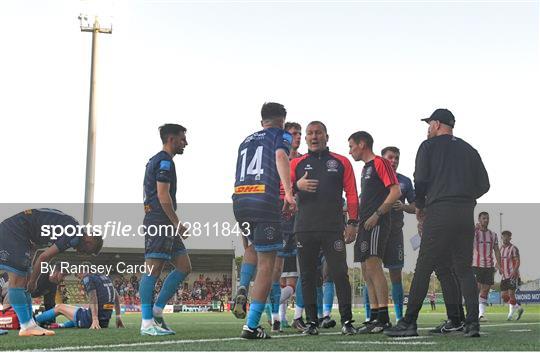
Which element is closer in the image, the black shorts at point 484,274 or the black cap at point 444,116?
the black cap at point 444,116

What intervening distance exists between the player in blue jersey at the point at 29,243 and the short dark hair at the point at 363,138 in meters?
3.10

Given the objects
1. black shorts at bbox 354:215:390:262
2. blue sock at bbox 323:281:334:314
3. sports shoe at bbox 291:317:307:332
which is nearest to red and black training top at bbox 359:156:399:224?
Answer: black shorts at bbox 354:215:390:262

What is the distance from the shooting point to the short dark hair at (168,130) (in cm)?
735

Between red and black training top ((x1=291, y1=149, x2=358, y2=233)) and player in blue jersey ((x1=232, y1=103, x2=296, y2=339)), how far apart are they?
429 mm

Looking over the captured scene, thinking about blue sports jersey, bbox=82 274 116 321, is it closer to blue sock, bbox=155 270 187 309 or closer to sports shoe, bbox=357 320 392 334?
blue sock, bbox=155 270 187 309

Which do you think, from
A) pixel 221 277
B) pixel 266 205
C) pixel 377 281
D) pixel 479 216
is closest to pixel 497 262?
pixel 479 216

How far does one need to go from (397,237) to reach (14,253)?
455 centimetres

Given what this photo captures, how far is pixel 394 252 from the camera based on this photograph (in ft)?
27.1


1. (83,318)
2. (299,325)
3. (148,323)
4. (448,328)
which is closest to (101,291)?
(83,318)

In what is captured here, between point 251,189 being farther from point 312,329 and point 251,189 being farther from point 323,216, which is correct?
point 312,329

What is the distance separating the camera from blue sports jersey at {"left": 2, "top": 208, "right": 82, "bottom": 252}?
731cm

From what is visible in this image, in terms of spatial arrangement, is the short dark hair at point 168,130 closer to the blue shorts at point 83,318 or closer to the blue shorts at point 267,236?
the blue shorts at point 267,236

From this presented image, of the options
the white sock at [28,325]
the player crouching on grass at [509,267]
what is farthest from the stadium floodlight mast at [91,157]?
the white sock at [28,325]

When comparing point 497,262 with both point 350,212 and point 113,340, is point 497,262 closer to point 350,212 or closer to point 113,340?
point 350,212
